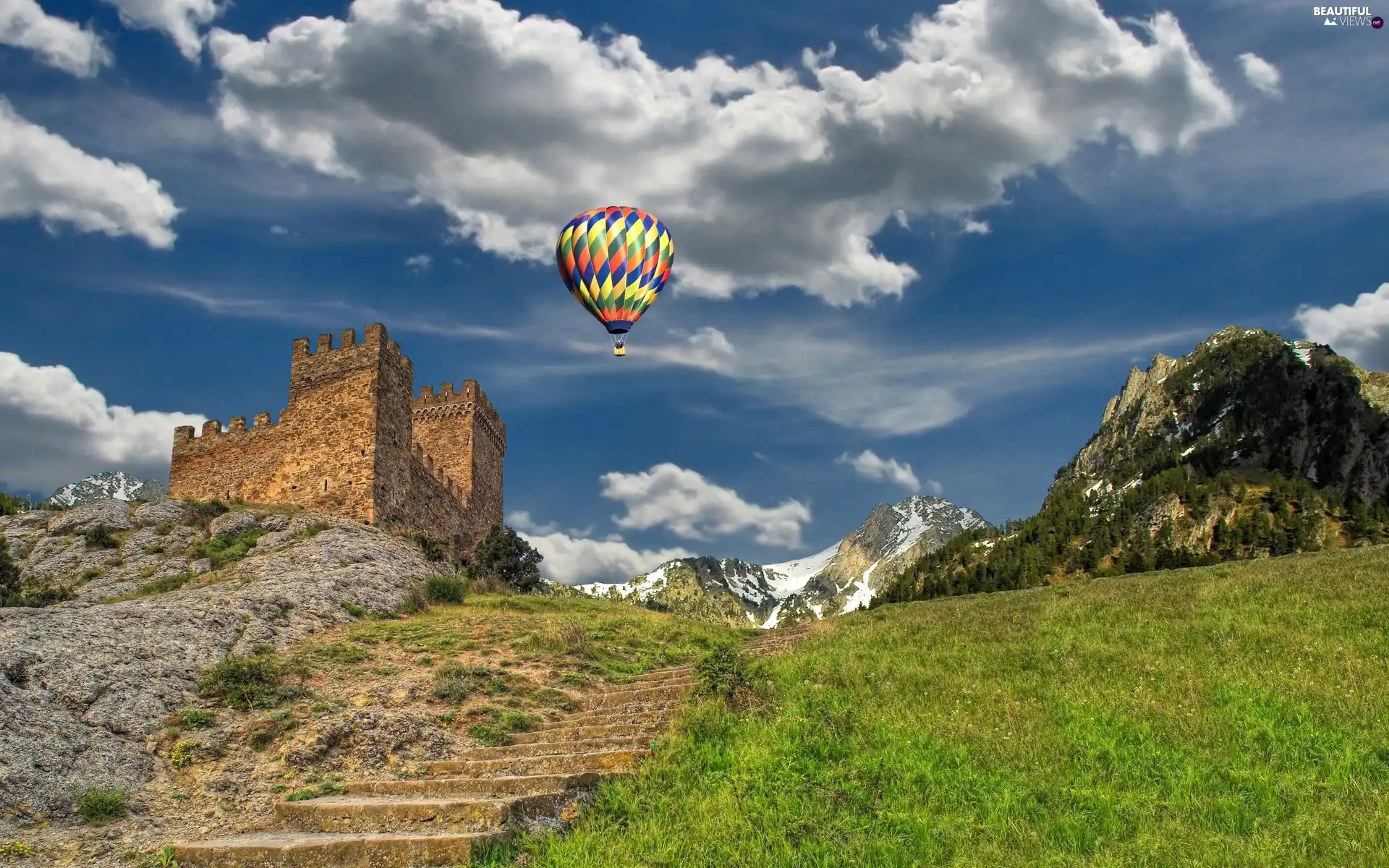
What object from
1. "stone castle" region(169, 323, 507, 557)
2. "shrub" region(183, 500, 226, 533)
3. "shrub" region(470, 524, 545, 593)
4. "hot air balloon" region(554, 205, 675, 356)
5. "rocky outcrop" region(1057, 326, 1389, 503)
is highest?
"rocky outcrop" region(1057, 326, 1389, 503)

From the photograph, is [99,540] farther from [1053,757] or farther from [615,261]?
[1053,757]

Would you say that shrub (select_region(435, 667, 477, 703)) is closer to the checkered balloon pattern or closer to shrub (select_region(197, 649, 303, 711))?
shrub (select_region(197, 649, 303, 711))

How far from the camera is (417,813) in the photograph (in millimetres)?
9867

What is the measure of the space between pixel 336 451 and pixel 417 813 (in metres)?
29.3

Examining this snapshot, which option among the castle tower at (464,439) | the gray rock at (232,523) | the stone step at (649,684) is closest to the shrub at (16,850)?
the stone step at (649,684)

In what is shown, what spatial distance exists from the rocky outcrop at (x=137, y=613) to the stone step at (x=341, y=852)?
3055 millimetres

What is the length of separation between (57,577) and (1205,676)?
100 ft

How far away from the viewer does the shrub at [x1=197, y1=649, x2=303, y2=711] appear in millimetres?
14930

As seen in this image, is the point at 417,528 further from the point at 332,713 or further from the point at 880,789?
the point at 880,789

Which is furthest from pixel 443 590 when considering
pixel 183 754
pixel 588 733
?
pixel 588 733

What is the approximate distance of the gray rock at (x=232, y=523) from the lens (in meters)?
31.9

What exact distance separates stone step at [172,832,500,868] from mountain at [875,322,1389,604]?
70892mm

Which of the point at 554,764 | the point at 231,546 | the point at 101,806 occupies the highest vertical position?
the point at 231,546

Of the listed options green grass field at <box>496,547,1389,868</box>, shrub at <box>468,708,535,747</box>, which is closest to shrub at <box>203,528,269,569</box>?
shrub at <box>468,708,535,747</box>
